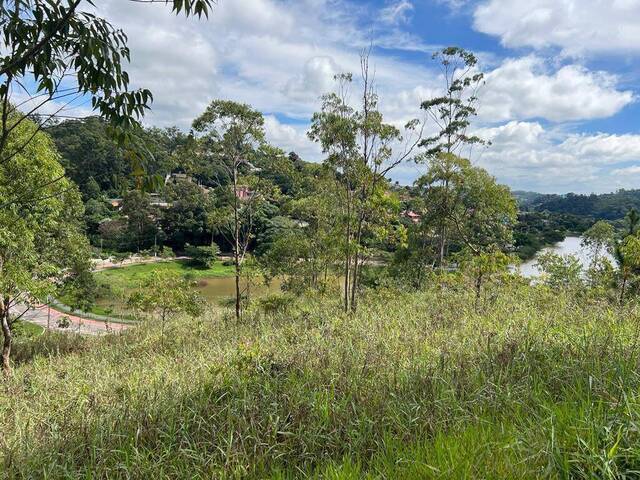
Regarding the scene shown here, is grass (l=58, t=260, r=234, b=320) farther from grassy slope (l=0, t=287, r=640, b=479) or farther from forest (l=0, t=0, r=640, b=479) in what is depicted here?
grassy slope (l=0, t=287, r=640, b=479)

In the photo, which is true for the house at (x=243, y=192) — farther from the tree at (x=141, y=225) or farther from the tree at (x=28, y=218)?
the tree at (x=141, y=225)

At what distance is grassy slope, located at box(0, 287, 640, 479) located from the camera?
5.76ft

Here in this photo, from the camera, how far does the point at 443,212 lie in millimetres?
11766

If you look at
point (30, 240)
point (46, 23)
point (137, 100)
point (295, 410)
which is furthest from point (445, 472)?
point (30, 240)

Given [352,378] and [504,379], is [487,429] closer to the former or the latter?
[504,379]

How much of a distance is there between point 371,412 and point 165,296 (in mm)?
9155

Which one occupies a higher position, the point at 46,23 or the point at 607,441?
the point at 46,23

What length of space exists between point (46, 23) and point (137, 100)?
431 millimetres

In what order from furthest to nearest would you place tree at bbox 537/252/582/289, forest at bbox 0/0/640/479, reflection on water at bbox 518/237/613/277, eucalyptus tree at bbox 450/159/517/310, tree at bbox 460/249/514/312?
tree at bbox 537/252/582/289 → reflection on water at bbox 518/237/613/277 → eucalyptus tree at bbox 450/159/517/310 → tree at bbox 460/249/514/312 → forest at bbox 0/0/640/479

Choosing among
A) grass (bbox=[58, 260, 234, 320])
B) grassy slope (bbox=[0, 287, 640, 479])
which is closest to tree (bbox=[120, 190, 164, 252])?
grass (bbox=[58, 260, 234, 320])

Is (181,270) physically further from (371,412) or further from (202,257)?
(371,412)

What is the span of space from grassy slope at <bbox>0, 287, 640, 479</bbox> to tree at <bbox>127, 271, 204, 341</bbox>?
21.5 feet

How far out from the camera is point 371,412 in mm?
2492

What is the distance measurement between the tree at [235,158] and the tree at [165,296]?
2.09 meters
